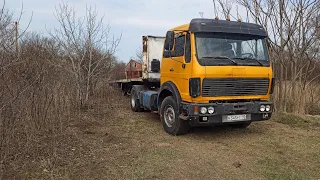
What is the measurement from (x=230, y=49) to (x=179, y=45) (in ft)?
3.76

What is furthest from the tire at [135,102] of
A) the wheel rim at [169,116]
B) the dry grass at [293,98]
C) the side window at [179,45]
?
the dry grass at [293,98]

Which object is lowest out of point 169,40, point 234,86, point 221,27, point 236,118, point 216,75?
point 236,118

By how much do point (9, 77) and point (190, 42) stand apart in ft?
11.9

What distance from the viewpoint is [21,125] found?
17.1 feet

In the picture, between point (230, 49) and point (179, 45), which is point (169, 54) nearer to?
point (179, 45)

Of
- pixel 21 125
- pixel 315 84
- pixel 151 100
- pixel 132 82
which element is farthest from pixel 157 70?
pixel 315 84

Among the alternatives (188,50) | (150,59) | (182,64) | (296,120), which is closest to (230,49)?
(188,50)

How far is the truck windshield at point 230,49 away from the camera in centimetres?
649

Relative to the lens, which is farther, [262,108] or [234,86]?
[262,108]

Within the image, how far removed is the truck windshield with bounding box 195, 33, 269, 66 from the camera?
21.3 feet

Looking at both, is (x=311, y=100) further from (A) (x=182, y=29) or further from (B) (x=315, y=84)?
(A) (x=182, y=29)

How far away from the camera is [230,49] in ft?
22.1

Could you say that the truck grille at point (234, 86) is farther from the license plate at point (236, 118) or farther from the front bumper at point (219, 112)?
the license plate at point (236, 118)

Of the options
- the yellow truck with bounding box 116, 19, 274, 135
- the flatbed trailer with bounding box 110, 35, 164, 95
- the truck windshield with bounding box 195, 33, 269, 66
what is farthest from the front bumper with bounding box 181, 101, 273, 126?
the flatbed trailer with bounding box 110, 35, 164, 95
